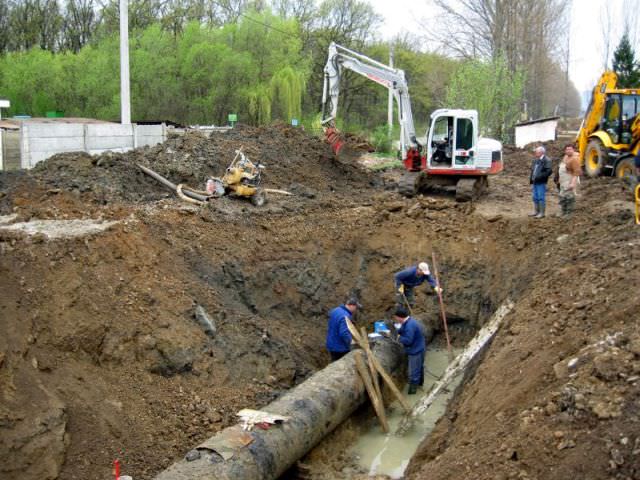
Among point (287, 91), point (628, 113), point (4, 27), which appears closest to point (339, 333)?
point (628, 113)

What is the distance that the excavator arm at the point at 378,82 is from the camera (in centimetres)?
1927

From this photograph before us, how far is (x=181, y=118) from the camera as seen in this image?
3828cm

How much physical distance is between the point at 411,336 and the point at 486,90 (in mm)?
27426

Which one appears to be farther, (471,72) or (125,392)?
(471,72)

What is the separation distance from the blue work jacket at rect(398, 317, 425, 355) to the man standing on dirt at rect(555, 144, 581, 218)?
17.9 feet

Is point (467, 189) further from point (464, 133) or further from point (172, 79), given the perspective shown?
point (172, 79)

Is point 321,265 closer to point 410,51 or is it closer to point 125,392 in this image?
point 125,392

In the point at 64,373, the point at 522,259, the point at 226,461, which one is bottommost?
the point at 226,461

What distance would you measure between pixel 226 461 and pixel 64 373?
2.80 metres

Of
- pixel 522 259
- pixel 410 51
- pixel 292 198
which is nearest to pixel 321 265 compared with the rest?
pixel 292 198

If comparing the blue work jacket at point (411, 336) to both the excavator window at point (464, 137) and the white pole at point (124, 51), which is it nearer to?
the excavator window at point (464, 137)

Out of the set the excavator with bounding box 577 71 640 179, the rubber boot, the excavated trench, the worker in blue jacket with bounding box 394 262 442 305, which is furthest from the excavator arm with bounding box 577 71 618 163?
the worker in blue jacket with bounding box 394 262 442 305

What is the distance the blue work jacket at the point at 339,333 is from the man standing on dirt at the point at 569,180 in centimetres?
609

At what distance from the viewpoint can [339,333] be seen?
1109 centimetres
